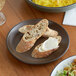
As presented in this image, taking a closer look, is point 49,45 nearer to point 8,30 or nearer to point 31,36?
point 31,36

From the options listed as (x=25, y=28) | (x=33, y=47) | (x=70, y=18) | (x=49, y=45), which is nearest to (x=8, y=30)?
(x=25, y=28)

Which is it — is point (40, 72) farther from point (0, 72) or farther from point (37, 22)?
point (37, 22)

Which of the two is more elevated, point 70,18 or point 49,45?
point 49,45

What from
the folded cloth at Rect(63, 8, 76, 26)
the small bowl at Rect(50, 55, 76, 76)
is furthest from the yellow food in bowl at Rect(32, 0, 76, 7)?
the small bowl at Rect(50, 55, 76, 76)

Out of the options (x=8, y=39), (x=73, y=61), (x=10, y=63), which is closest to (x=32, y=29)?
(x=8, y=39)

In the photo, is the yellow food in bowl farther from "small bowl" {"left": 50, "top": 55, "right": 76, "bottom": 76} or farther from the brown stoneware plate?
"small bowl" {"left": 50, "top": 55, "right": 76, "bottom": 76}

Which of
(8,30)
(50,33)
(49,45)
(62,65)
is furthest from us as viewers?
(8,30)
